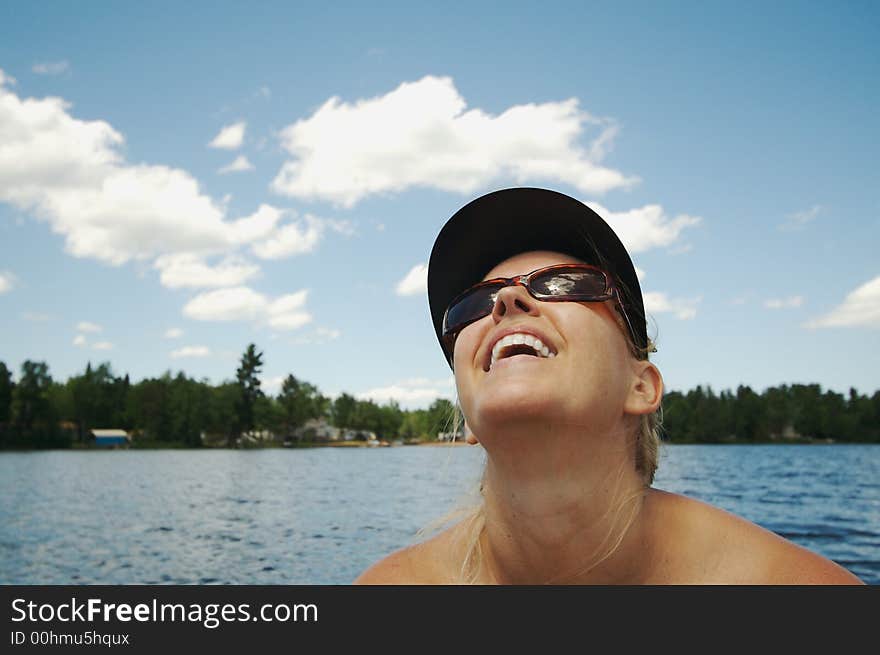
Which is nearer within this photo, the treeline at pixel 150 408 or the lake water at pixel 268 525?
the lake water at pixel 268 525

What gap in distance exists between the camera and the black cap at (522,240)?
239cm

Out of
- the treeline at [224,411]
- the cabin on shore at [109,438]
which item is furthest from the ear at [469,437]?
the cabin on shore at [109,438]

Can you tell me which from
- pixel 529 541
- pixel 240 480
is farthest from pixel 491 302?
pixel 240 480

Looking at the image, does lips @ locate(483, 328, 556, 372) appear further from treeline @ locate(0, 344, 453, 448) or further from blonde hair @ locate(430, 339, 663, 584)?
treeline @ locate(0, 344, 453, 448)

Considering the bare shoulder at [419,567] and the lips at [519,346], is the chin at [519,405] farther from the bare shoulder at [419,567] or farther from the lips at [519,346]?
the bare shoulder at [419,567]

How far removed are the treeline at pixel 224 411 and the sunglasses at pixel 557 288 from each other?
107285mm

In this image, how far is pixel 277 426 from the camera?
144875mm

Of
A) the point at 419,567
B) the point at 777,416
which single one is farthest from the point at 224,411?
the point at 419,567

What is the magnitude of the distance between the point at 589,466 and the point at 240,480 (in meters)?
56.6

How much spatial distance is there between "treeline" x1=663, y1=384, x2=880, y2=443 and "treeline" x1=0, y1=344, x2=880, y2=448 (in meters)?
0.18

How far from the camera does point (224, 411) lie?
429ft

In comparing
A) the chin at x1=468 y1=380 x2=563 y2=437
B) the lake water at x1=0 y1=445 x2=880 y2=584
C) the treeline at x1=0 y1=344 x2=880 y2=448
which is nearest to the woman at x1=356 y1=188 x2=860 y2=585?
the chin at x1=468 y1=380 x2=563 y2=437

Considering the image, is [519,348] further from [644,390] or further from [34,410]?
[34,410]
